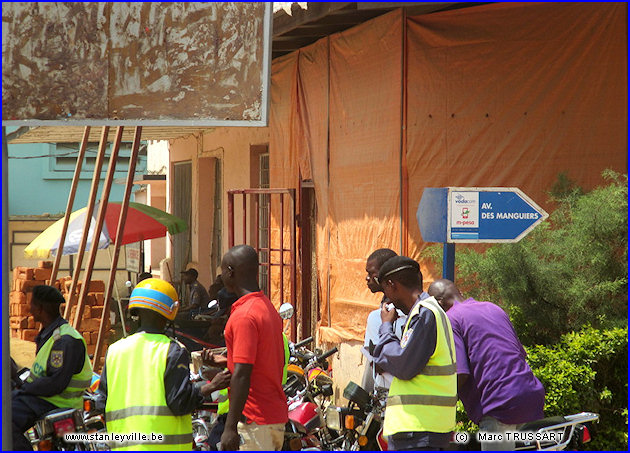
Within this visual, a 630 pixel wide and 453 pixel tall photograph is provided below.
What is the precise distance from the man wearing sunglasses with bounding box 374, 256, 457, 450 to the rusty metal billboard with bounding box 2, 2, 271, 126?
136 cm

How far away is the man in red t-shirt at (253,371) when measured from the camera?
14.3 feet

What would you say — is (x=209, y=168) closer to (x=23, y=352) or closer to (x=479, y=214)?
(x=23, y=352)

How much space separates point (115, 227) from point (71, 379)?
8.68 meters

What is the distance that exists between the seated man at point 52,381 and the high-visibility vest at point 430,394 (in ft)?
6.42

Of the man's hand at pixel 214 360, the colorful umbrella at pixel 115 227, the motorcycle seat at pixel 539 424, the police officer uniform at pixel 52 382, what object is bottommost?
the motorcycle seat at pixel 539 424

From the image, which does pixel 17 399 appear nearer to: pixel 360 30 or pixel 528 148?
pixel 528 148

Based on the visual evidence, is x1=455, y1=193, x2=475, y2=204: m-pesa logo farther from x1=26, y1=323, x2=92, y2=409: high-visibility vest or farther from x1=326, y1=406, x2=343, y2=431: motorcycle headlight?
x1=26, y1=323, x2=92, y2=409: high-visibility vest

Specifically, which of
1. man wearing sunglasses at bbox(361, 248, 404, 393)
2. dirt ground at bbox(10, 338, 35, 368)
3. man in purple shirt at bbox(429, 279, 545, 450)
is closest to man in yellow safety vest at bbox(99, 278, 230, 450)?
man wearing sunglasses at bbox(361, 248, 404, 393)

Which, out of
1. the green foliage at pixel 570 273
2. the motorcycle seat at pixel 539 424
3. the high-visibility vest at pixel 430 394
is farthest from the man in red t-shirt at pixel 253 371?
the green foliage at pixel 570 273

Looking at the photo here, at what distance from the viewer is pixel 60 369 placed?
505 cm

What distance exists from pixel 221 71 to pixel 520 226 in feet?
7.75

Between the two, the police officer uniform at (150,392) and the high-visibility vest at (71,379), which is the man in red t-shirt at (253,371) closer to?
the police officer uniform at (150,392)

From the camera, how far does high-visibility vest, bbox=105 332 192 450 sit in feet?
13.4

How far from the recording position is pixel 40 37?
436 cm
